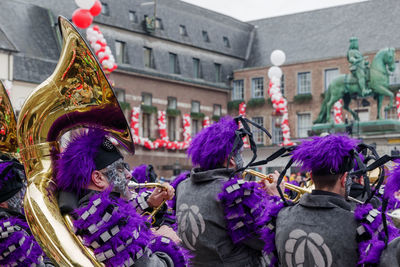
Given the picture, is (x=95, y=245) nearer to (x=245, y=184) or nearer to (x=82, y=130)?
(x=82, y=130)

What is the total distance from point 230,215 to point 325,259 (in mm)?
1090

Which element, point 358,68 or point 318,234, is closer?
point 318,234

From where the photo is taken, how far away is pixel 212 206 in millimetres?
4887

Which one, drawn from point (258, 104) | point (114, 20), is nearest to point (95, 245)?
point (114, 20)

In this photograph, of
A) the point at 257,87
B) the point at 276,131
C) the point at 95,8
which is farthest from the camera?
the point at 257,87

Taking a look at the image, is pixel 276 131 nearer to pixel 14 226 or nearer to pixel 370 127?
pixel 370 127

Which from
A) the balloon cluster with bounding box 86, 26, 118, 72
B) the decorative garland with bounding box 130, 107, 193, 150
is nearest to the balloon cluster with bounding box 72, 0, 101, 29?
the balloon cluster with bounding box 86, 26, 118, 72

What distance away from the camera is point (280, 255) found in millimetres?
4016

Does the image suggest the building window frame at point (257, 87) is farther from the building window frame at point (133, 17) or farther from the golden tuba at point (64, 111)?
the golden tuba at point (64, 111)

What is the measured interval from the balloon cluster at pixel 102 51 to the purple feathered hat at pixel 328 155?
15971mm

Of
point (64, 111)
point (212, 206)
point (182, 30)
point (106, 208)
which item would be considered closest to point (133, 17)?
point (182, 30)

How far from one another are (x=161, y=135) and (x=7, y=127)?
1328 inches

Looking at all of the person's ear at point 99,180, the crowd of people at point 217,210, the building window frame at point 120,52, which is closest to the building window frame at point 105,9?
the building window frame at point 120,52

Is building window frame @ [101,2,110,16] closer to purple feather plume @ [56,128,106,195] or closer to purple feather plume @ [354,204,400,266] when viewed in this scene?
purple feather plume @ [56,128,106,195]
